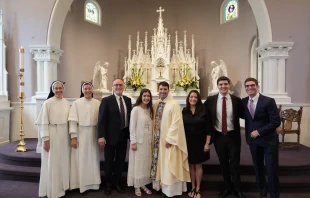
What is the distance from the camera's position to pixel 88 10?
8.71 m

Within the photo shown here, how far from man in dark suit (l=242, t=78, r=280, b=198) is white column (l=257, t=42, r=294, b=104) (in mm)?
3003

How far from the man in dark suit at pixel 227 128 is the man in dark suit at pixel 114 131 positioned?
1.14m

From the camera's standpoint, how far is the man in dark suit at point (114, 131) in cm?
293

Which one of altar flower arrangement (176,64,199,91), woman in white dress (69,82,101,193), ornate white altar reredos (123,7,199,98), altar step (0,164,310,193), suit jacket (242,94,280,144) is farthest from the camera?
ornate white altar reredos (123,7,199,98)

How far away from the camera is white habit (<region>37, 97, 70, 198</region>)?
285 cm

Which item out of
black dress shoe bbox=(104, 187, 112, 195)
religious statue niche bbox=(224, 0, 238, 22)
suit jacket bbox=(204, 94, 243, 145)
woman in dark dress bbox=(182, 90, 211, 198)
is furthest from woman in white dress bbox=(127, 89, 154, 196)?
religious statue niche bbox=(224, 0, 238, 22)

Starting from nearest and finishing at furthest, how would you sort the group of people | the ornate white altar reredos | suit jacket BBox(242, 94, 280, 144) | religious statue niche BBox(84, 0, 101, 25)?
suit jacket BBox(242, 94, 280, 144) → the group of people → the ornate white altar reredos → religious statue niche BBox(84, 0, 101, 25)

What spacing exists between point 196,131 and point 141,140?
0.72 meters

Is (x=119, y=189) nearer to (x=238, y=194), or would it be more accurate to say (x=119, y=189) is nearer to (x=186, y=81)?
(x=238, y=194)

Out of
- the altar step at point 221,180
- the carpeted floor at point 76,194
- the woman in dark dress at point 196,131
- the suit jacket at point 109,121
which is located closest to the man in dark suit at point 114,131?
the suit jacket at point 109,121

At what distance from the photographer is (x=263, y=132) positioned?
8.35 ft

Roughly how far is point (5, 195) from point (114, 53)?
7.14 m

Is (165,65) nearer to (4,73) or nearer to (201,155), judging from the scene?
(4,73)

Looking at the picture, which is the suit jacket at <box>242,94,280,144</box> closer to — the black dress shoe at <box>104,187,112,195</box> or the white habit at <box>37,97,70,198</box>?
the black dress shoe at <box>104,187,112,195</box>
